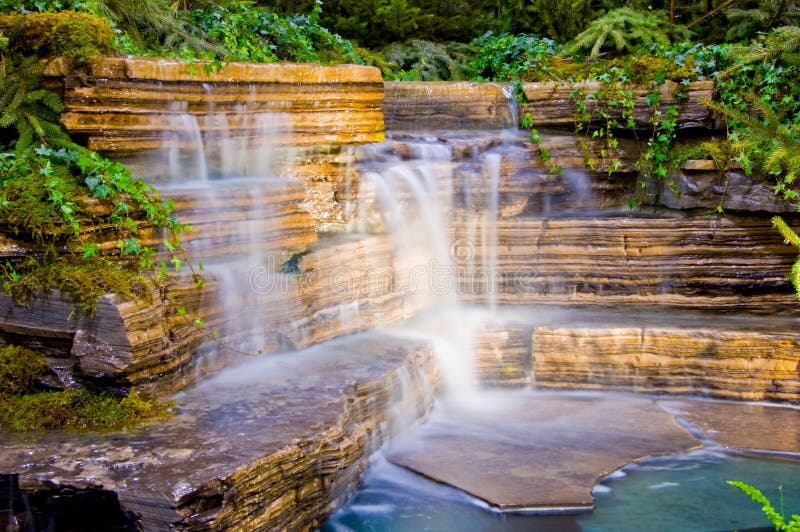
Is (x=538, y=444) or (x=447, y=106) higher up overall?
(x=447, y=106)

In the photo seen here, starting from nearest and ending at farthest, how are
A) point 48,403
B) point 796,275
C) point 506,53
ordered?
point 48,403, point 796,275, point 506,53

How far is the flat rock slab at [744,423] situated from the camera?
240 inches

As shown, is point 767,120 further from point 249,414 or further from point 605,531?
point 249,414

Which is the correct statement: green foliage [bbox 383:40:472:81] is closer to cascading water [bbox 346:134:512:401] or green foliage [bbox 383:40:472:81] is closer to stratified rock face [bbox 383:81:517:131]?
stratified rock face [bbox 383:81:517:131]

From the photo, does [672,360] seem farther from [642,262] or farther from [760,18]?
[760,18]

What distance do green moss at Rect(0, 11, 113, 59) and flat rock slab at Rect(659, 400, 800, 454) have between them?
17.3 feet

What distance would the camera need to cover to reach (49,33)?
6008 millimetres

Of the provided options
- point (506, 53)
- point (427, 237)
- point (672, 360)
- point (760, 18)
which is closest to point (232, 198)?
point (427, 237)

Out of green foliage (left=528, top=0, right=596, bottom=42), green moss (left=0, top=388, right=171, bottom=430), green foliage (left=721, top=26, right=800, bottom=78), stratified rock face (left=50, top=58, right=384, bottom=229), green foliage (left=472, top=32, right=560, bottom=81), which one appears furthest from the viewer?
green foliage (left=528, top=0, right=596, bottom=42)

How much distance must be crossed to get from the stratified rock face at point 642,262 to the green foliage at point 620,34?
9.21 feet

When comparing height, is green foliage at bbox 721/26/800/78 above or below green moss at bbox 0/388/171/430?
A: above

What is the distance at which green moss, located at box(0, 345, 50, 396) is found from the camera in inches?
193

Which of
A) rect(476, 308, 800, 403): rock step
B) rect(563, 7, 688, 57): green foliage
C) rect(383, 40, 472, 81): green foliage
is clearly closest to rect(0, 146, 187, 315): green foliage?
rect(476, 308, 800, 403): rock step

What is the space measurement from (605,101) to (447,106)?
1.63 m
